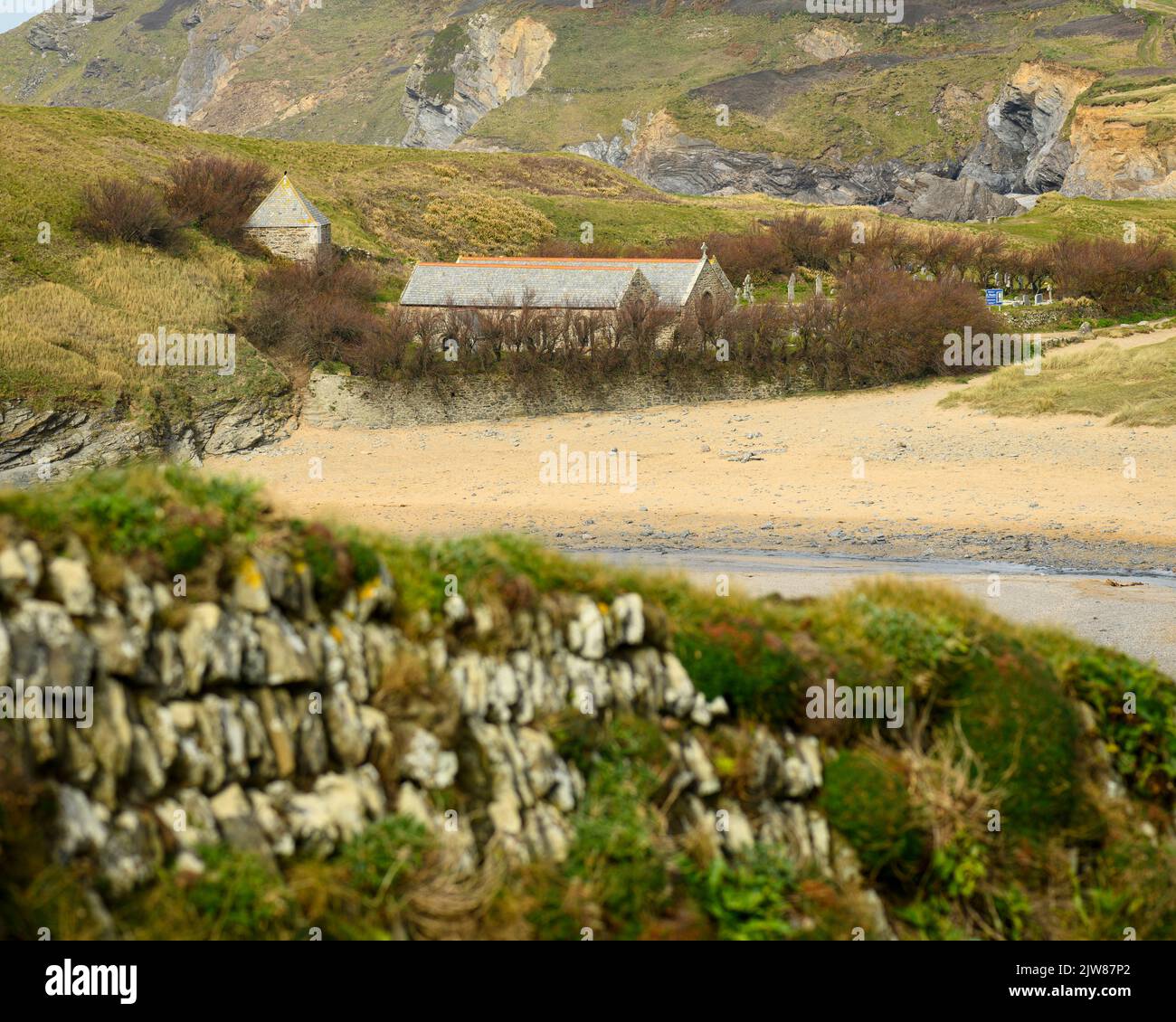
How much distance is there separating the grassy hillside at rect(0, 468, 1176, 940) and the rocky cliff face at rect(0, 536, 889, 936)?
0.39 ft

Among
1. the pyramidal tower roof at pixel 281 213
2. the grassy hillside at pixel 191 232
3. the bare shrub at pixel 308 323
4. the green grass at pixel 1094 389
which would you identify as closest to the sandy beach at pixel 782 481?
the green grass at pixel 1094 389

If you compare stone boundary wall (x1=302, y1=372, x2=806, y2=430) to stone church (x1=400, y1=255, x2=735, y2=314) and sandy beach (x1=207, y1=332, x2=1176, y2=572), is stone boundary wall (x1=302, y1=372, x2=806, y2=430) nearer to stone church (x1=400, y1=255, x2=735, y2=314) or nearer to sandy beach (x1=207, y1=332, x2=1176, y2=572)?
sandy beach (x1=207, y1=332, x2=1176, y2=572)

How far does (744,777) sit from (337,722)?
8.78 ft

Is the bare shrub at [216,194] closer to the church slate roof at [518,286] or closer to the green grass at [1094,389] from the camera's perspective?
the church slate roof at [518,286]

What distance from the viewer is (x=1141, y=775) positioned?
943cm

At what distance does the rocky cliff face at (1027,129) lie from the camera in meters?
154

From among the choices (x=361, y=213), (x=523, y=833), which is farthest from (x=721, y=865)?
(x=361, y=213)

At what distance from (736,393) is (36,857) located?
123ft

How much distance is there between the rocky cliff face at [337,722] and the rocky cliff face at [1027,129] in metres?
156

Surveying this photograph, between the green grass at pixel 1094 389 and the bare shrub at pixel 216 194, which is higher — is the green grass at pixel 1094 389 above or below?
below

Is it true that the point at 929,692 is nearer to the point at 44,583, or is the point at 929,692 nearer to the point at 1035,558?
the point at 44,583

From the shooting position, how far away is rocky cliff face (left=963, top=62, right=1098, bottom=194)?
154m

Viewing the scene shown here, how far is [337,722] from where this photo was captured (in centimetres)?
706

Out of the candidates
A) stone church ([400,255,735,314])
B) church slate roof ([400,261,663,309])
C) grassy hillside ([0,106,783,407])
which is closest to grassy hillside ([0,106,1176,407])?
grassy hillside ([0,106,783,407])
